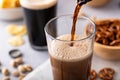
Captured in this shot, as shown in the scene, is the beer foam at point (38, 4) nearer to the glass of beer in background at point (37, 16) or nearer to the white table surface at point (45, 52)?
the glass of beer in background at point (37, 16)

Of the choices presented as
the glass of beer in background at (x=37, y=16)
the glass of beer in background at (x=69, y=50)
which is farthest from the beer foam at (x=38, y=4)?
the glass of beer in background at (x=69, y=50)

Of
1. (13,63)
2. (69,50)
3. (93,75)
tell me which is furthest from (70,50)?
(13,63)

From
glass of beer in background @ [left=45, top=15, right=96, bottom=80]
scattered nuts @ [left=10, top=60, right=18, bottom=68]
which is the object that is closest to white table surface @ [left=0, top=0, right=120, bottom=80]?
scattered nuts @ [left=10, top=60, right=18, bottom=68]

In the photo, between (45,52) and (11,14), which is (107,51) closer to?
(45,52)

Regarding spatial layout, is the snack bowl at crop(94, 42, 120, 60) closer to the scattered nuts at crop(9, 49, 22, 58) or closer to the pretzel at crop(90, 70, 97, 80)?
the pretzel at crop(90, 70, 97, 80)

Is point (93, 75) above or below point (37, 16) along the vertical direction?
below

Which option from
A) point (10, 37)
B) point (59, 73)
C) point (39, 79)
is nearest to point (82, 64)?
point (59, 73)
